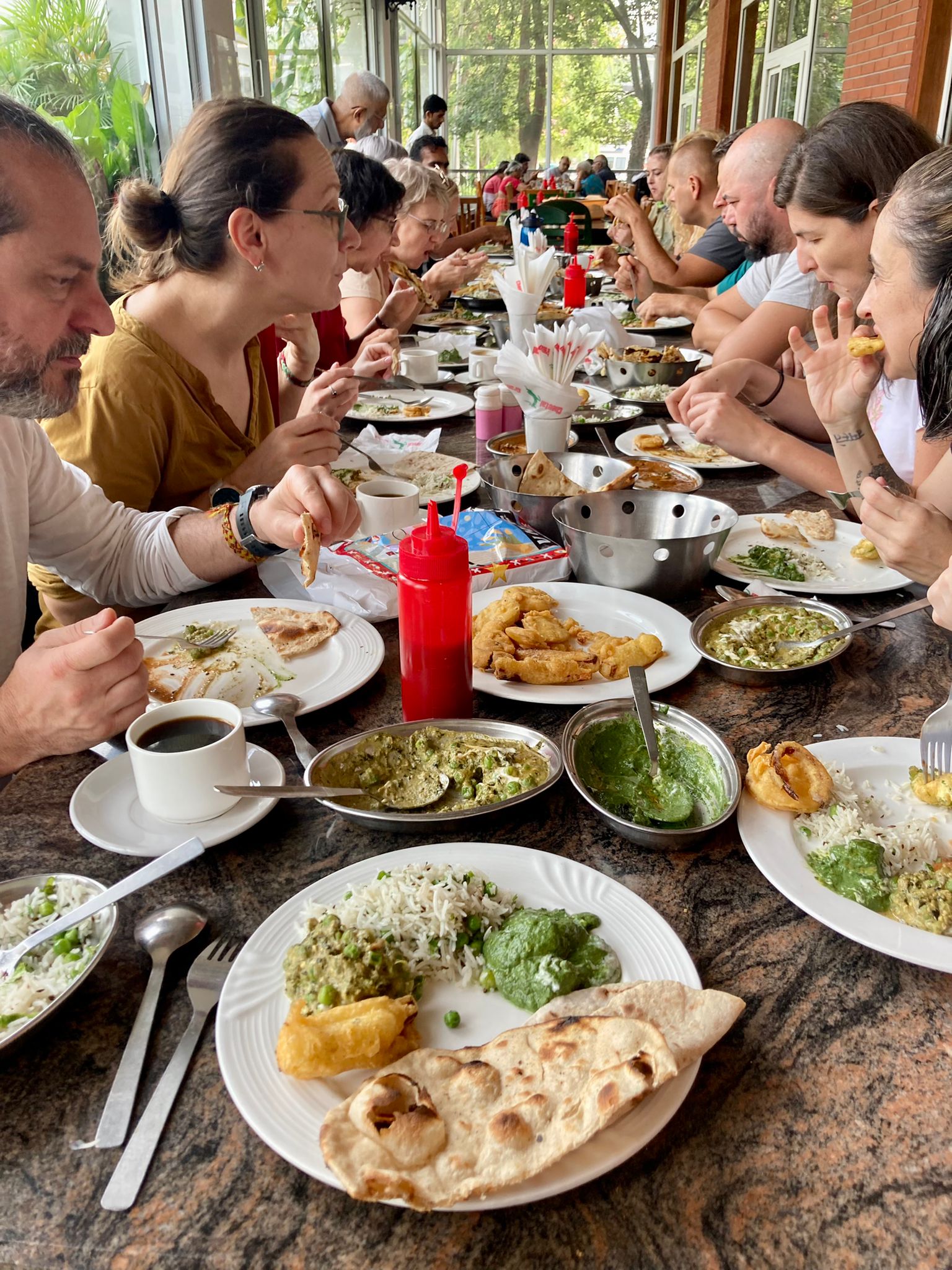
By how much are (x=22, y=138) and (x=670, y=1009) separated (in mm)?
1490

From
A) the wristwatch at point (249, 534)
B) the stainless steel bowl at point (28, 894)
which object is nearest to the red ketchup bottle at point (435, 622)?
the stainless steel bowl at point (28, 894)

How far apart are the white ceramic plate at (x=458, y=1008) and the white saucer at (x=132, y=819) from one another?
0.19 metres

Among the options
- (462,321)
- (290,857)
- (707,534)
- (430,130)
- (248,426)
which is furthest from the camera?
(430,130)

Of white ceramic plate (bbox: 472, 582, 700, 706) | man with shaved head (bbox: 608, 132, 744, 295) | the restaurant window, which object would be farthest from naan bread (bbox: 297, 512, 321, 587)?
the restaurant window

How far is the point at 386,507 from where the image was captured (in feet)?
6.71

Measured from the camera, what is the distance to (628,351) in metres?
3.80

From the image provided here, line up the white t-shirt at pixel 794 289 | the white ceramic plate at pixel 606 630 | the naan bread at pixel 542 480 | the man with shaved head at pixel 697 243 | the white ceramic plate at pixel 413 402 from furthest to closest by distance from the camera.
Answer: the man with shaved head at pixel 697 243 → the white t-shirt at pixel 794 289 → the white ceramic plate at pixel 413 402 → the naan bread at pixel 542 480 → the white ceramic plate at pixel 606 630

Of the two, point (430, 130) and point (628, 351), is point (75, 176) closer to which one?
point (628, 351)

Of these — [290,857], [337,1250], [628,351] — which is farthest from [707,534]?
[628,351]

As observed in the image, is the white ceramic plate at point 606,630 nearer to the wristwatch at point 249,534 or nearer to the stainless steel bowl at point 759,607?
the stainless steel bowl at point 759,607

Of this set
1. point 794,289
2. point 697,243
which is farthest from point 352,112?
point 794,289

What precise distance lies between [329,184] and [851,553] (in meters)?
1.66

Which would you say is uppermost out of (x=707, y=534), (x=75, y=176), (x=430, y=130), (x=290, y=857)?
(x=430, y=130)

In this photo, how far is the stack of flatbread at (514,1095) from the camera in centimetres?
67
